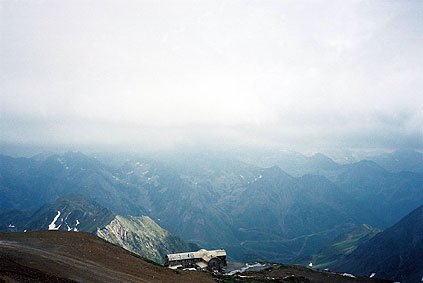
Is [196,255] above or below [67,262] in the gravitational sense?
below

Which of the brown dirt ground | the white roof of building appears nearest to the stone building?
the white roof of building

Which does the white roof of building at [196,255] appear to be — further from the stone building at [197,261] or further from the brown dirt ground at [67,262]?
the brown dirt ground at [67,262]

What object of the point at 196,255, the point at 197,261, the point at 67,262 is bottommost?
the point at 197,261

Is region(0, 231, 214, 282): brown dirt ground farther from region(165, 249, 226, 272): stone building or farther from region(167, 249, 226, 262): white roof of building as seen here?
region(167, 249, 226, 262): white roof of building

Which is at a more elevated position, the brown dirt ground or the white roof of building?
the brown dirt ground

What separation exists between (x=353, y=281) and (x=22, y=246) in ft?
248

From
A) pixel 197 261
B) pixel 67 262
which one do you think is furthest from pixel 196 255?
pixel 67 262

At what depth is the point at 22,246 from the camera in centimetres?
4231

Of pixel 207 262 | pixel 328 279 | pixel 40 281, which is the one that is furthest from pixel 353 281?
pixel 40 281

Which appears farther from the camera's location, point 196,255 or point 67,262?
point 196,255

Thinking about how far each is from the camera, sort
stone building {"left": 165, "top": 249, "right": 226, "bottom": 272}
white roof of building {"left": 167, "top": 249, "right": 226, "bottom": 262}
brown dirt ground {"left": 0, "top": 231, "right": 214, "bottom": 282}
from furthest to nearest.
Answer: white roof of building {"left": 167, "top": 249, "right": 226, "bottom": 262}, stone building {"left": 165, "top": 249, "right": 226, "bottom": 272}, brown dirt ground {"left": 0, "top": 231, "right": 214, "bottom": 282}

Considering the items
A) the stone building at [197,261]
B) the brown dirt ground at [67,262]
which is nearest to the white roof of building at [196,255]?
the stone building at [197,261]

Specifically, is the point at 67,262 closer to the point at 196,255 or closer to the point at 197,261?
the point at 197,261

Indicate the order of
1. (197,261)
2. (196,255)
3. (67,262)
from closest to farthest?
(67,262) → (197,261) → (196,255)
